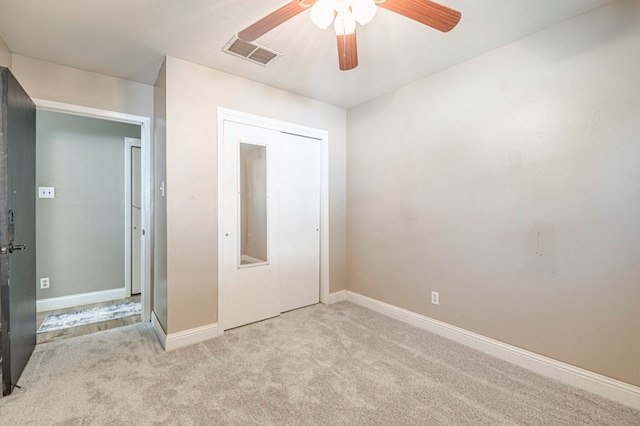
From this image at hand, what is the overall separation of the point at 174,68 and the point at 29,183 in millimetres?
1497

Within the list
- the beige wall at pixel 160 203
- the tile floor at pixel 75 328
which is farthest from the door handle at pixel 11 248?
the tile floor at pixel 75 328

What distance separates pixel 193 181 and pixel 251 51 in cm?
121

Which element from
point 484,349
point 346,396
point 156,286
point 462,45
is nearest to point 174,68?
point 156,286

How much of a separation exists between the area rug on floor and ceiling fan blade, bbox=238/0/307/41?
326 cm

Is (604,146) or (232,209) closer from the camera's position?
(604,146)

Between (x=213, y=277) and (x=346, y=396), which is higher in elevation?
(x=213, y=277)

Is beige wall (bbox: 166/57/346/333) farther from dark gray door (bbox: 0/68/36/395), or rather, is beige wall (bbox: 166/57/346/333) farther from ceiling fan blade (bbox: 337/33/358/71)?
ceiling fan blade (bbox: 337/33/358/71)

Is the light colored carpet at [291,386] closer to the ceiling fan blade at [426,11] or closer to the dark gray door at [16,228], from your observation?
the dark gray door at [16,228]

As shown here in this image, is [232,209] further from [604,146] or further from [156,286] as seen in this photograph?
[604,146]

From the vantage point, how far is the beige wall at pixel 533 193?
1779 mm

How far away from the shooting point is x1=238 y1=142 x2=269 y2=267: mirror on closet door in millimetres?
2898

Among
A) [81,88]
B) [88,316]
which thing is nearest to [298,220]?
[81,88]

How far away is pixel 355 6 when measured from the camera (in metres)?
1.37

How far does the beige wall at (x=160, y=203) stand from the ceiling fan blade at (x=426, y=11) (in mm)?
2013
